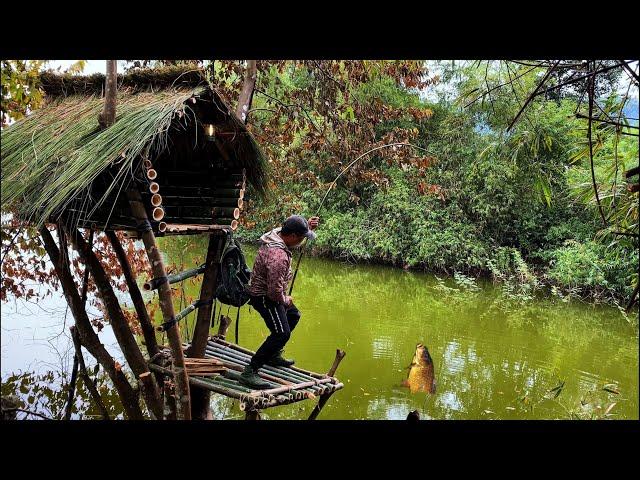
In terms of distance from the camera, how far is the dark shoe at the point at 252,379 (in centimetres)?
352

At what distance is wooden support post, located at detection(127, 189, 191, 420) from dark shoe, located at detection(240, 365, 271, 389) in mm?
381

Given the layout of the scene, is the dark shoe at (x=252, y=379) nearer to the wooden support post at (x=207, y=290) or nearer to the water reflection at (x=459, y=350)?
the wooden support post at (x=207, y=290)

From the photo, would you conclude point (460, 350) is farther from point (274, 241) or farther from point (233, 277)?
point (274, 241)

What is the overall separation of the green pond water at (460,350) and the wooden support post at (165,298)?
7.04ft

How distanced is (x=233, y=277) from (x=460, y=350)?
4.94m

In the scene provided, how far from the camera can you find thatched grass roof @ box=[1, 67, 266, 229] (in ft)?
9.73

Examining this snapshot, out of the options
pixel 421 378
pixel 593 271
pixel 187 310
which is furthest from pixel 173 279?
pixel 593 271

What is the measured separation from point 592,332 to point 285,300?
662cm

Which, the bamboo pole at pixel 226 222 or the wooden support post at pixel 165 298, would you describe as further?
the bamboo pole at pixel 226 222

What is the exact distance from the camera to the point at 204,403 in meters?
4.34

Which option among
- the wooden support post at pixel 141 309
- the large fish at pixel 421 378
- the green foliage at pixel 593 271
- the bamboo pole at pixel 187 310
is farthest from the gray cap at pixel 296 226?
the green foliage at pixel 593 271

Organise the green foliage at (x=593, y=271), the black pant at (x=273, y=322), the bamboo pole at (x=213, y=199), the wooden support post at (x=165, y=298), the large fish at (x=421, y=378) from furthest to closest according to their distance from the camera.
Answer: the green foliage at (x=593, y=271) → the large fish at (x=421, y=378) → the bamboo pole at (x=213, y=199) → the black pant at (x=273, y=322) → the wooden support post at (x=165, y=298)
